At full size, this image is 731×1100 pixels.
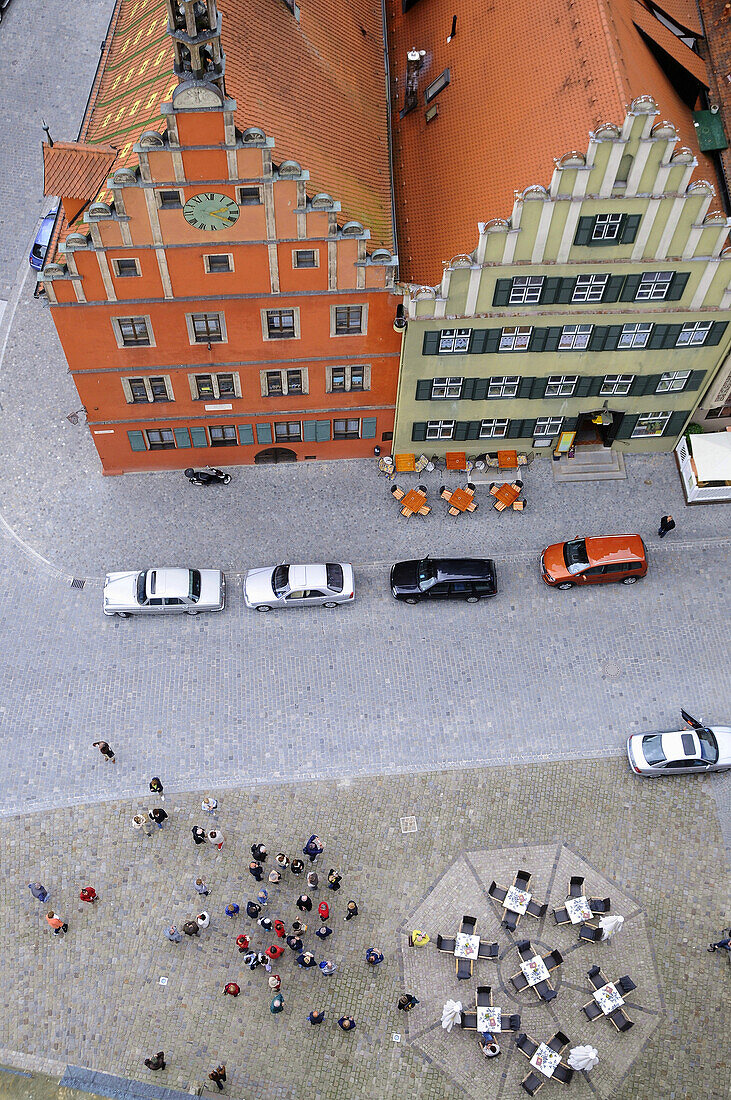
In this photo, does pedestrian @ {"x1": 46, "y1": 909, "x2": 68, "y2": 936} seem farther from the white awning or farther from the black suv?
the white awning

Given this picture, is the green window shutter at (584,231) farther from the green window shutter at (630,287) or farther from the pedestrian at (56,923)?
the pedestrian at (56,923)

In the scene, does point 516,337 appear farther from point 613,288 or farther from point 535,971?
point 535,971

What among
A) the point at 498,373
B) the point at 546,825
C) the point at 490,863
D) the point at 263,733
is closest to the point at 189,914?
the point at 263,733

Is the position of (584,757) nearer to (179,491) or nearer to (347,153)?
(179,491)

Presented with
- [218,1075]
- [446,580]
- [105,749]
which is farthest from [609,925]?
[105,749]

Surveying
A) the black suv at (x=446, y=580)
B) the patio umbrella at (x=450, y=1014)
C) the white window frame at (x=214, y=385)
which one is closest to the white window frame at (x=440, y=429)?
the black suv at (x=446, y=580)

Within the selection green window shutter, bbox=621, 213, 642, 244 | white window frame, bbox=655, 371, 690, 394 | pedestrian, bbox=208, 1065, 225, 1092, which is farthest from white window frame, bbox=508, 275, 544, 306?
pedestrian, bbox=208, 1065, 225, 1092
